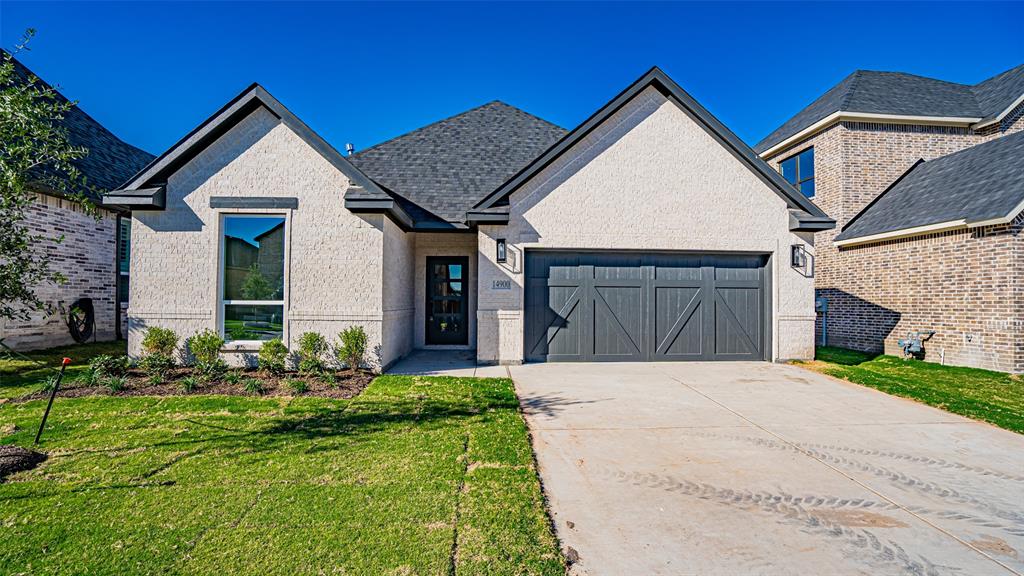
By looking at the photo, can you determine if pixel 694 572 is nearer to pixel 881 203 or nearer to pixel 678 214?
pixel 678 214

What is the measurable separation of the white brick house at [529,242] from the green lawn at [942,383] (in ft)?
4.20

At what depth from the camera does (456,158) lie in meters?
13.4

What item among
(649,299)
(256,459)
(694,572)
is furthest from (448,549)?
(649,299)

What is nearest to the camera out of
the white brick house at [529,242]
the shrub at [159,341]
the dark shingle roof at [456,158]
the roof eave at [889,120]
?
the shrub at [159,341]

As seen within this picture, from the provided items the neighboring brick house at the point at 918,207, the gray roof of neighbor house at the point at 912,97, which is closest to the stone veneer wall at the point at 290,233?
the neighboring brick house at the point at 918,207

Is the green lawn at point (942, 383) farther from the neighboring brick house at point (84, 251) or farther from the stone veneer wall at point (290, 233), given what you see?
the neighboring brick house at point (84, 251)

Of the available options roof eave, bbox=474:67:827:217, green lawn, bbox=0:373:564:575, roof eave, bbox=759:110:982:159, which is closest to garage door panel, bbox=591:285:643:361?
roof eave, bbox=474:67:827:217

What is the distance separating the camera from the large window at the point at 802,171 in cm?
1723

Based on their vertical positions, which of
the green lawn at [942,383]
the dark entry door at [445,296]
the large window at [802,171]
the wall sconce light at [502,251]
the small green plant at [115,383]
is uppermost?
the large window at [802,171]

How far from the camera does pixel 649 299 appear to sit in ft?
34.8

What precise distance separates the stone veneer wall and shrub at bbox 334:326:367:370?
0.18 m

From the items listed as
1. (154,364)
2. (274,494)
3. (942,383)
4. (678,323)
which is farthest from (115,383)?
(942,383)

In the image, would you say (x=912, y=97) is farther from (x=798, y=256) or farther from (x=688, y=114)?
(x=688, y=114)

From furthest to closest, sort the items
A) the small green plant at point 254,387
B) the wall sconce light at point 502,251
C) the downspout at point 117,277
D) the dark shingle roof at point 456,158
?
the downspout at point 117,277, the dark shingle roof at point 456,158, the wall sconce light at point 502,251, the small green plant at point 254,387
